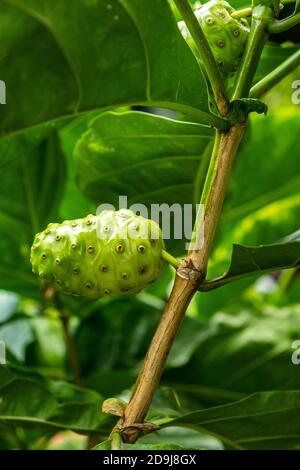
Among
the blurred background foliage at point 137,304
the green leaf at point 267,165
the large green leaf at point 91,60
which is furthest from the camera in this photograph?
the green leaf at point 267,165

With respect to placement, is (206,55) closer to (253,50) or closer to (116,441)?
(253,50)

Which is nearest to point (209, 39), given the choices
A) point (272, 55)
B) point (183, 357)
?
point (272, 55)

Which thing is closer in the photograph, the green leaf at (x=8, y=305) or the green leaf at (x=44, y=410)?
the green leaf at (x=44, y=410)

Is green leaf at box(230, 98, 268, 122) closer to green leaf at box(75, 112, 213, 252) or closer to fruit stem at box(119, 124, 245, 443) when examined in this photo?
fruit stem at box(119, 124, 245, 443)

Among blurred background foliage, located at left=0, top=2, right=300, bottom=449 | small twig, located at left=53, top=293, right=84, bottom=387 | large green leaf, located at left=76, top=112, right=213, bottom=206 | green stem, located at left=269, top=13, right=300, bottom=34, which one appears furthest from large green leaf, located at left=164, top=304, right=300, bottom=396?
green stem, located at left=269, top=13, right=300, bottom=34

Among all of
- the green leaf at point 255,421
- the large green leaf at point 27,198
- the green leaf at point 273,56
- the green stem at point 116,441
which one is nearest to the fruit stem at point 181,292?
the green stem at point 116,441

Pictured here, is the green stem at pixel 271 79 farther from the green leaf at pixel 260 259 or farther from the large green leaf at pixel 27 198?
the large green leaf at pixel 27 198

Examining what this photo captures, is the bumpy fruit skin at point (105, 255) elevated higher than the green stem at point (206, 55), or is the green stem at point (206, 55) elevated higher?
the green stem at point (206, 55)
